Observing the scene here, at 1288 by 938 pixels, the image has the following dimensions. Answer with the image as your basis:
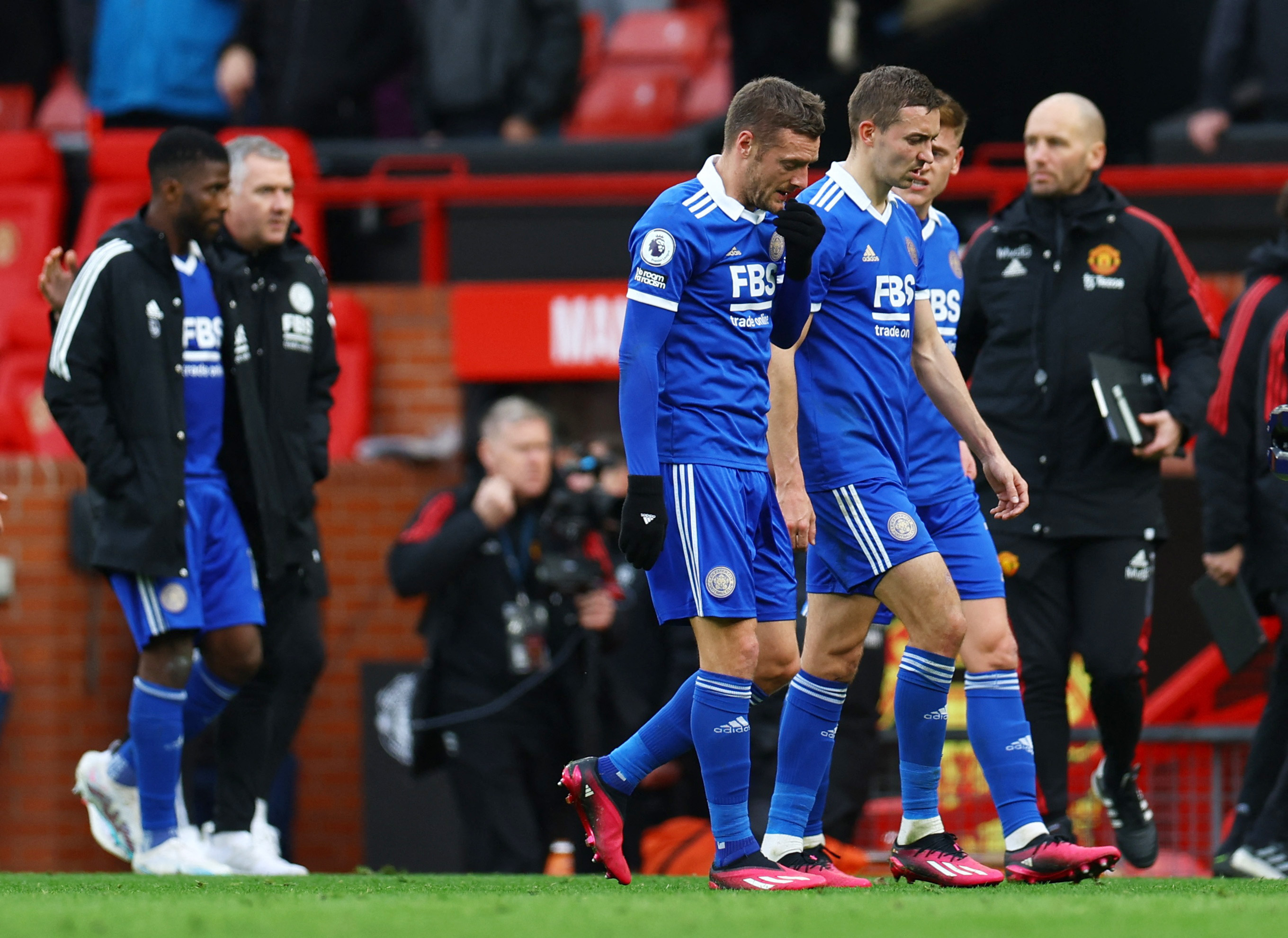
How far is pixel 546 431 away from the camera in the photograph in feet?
30.2

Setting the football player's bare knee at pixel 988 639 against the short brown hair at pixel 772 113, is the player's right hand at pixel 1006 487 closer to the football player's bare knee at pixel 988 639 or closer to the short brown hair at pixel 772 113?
the football player's bare knee at pixel 988 639

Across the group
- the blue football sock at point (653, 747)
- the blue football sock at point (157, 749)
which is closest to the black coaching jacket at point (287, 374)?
the blue football sock at point (157, 749)

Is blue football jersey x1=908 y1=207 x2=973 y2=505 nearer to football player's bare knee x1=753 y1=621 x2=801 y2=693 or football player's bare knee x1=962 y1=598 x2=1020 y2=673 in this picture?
football player's bare knee x1=962 y1=598 x2=1020 y2=673

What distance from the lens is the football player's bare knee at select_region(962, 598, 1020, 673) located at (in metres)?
6.34

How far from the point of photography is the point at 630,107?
39.6 ft

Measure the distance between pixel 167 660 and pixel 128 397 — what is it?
861 mm

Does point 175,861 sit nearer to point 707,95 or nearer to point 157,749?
point 157,749

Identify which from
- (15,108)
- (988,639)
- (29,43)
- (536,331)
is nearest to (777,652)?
(988,639)

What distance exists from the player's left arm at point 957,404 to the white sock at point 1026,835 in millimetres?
883

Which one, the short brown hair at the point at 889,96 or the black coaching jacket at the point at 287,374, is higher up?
the short brown hair at the point at 889,96

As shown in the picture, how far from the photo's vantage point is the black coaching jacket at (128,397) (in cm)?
687

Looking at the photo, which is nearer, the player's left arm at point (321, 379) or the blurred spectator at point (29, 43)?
the player's left arm at point (321, 379)

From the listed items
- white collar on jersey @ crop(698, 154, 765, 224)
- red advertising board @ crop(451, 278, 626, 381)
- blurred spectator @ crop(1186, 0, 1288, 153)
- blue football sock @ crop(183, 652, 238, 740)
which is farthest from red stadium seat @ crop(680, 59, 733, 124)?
white collar on jersey @ crop(698, 154, 765, 224)

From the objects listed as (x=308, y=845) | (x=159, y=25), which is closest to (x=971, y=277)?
(x=308, y=845)
